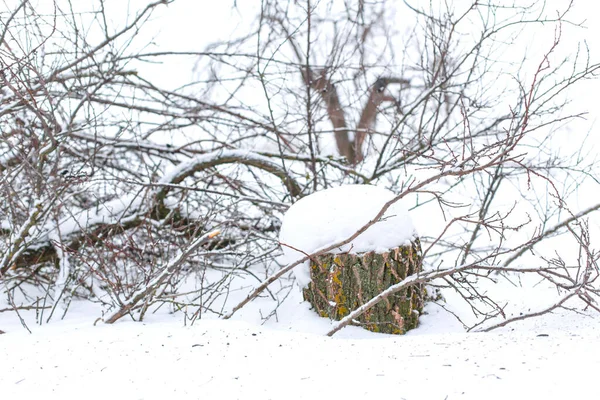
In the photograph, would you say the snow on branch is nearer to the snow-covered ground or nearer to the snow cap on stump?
the snow-covered ground

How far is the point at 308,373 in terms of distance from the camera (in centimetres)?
214

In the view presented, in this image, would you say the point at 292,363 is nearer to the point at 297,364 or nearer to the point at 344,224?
the point at 297,364

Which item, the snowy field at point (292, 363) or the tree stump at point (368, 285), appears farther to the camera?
the tree stump at point (368, 285)

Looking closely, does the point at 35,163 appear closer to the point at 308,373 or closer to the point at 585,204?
the point at 308,373

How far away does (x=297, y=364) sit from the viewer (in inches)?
88.5

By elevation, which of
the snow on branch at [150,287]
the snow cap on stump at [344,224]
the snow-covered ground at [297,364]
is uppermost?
the snow cap on stump at [344,224]

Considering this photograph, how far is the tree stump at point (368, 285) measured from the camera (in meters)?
3.06

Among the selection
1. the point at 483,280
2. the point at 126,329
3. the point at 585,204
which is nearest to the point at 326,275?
the point at 126,329

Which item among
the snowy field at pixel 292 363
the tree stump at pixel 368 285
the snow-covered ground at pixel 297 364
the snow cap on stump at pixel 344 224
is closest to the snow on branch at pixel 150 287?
the snowy field at pixel 292 363

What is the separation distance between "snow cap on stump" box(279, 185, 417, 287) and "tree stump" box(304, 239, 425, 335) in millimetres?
60

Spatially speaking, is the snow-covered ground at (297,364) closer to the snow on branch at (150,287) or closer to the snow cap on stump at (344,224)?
the snow on branch at (150,287)

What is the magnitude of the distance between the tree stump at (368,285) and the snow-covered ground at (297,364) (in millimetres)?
440

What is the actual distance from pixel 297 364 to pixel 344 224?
3.34 feet

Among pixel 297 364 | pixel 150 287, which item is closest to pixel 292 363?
pixel 297 364
